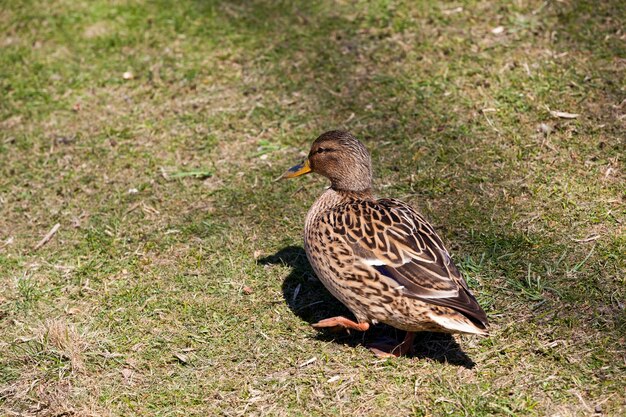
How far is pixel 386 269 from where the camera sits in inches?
173

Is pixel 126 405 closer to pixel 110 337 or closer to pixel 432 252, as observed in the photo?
pixel 110 337

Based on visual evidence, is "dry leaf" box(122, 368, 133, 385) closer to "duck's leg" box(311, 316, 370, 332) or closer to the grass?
the grass

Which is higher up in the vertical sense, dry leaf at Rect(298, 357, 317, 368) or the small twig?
dry leaf at Rect(298, 357, 317, 368)

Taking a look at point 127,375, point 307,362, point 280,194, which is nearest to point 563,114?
point 280,194

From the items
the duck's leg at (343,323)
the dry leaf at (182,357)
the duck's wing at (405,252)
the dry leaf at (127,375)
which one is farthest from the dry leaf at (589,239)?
the dry leaf at (127,375)

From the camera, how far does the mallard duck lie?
4.24 meters

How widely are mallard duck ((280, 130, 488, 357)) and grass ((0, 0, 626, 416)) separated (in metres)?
0.33

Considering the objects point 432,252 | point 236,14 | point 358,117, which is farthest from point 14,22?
point 432,252

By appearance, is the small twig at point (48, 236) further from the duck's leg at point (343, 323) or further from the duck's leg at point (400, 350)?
the duck's leg at point (400, 350)

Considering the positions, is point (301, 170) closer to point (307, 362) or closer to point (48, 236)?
point (307, 362)

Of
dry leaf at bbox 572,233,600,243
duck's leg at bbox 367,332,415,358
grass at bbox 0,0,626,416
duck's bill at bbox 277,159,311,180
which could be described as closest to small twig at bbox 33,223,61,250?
grass at bbox 0,0,626,416

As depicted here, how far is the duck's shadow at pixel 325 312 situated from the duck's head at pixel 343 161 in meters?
0.64

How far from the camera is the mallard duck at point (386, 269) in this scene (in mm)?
4238

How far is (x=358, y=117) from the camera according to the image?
6684mm
